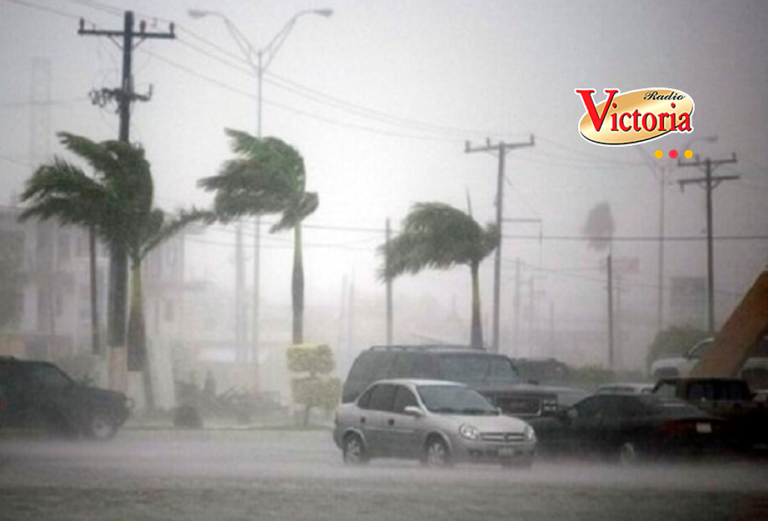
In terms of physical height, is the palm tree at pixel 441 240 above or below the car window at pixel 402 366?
above

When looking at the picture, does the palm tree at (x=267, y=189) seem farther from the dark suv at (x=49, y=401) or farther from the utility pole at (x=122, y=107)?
the dark suv at (x=49, y=401)

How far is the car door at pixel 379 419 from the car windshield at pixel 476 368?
11.9 feet

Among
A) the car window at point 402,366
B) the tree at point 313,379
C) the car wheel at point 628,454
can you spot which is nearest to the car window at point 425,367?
the car window at point 402,366

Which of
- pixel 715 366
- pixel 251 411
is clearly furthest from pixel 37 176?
pixel 715 366

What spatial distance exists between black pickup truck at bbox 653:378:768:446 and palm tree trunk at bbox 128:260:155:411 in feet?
67.8

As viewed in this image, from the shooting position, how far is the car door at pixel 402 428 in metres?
25.5

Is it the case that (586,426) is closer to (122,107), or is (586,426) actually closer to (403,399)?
(403,399)

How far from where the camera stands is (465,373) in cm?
3055

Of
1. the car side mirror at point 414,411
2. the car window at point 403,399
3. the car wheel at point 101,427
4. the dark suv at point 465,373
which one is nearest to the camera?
the car side mirror at point 414,411

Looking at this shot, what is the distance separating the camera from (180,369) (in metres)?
65.8

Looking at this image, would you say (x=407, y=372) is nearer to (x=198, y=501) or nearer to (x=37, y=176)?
(x=198, y=501)

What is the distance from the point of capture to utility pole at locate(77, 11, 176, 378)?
46062 millimetres

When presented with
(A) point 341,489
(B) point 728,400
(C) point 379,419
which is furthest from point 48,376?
(B) point 728,400

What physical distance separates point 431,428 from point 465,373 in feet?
18.0
